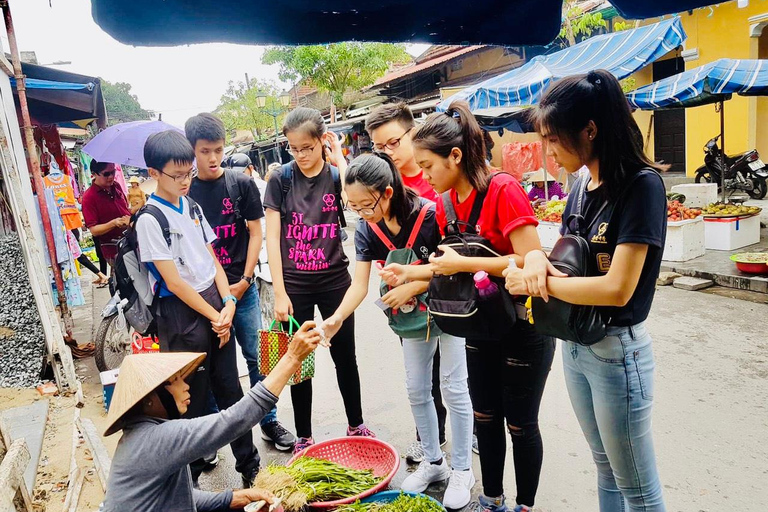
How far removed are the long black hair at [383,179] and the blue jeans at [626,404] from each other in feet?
3.99

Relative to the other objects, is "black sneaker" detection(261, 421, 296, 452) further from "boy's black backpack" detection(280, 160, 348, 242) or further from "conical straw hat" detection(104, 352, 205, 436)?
"conical straw hat" detection(104, 352, 205, 436)

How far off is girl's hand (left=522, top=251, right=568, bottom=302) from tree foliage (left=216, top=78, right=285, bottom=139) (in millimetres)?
32964

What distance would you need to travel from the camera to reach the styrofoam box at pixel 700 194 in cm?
903

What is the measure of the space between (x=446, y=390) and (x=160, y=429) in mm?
1402

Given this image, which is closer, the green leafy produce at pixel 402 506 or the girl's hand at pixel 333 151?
the green leafy produce at pixel 402 506

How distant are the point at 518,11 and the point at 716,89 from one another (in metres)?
6.71

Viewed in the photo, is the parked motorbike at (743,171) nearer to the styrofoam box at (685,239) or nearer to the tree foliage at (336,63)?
the styrofoam box at (685,239)

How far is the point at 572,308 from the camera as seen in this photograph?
175 centimetres

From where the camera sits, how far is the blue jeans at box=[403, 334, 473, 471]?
8.90 feet

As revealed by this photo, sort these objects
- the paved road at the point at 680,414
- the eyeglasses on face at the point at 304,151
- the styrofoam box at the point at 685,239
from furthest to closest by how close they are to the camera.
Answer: the styrofoam box at the point at 685,239, the eyeglasses on face at the point at 304,151, the paved road at the point at 680,414

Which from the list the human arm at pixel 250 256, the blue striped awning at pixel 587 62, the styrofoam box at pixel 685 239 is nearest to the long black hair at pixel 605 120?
the human arm at pixel 250 256

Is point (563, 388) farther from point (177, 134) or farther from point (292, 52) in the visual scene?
point (292, 52)

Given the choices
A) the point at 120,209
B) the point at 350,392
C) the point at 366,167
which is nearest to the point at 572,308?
the point at 366,167

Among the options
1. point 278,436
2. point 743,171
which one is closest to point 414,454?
point 278,436
